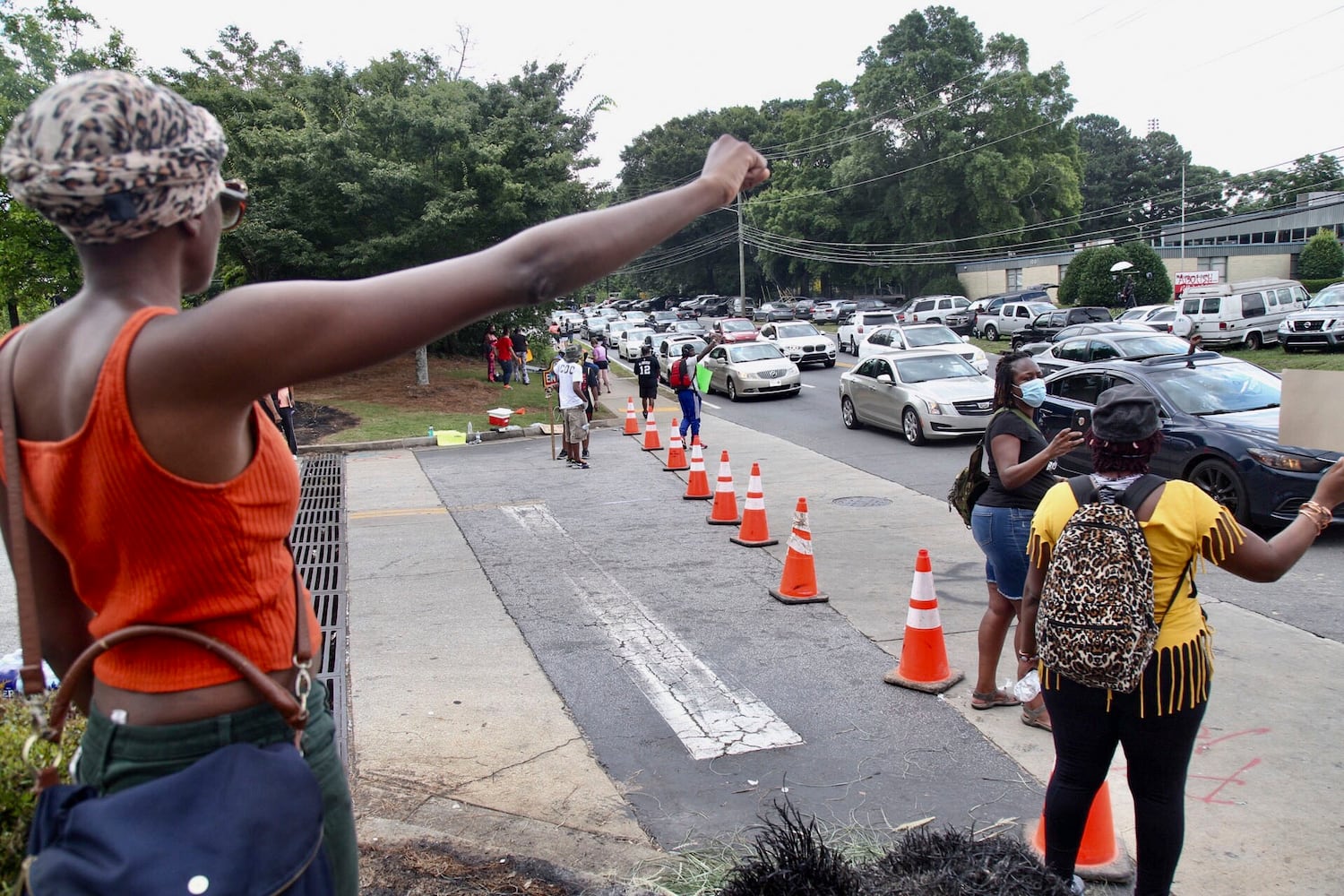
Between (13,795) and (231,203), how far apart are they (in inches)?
Answer: 72.9

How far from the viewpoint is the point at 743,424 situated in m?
21.4

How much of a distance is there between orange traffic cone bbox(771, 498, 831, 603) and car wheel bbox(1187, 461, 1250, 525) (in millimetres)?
4421

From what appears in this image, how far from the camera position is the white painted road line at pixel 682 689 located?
213 inches

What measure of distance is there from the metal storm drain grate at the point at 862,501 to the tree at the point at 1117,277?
34895 millimetres

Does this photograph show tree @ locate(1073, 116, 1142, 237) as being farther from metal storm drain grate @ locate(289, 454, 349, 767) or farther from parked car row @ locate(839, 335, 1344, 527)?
metal storm drain grate @ locate(289, 454, 349, 767)

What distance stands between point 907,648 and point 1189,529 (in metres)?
3.07

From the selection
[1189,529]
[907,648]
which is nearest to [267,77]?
[907,648]

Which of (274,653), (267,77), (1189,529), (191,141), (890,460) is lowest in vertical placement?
(890,460)

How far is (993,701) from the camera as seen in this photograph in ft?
18.8

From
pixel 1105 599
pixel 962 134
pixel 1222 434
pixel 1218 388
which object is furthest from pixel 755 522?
pixel 962 134

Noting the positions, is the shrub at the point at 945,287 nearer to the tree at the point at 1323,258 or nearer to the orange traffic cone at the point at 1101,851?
the tree at the point at 1323,258

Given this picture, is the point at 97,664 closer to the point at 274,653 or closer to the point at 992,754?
the point at 274,653

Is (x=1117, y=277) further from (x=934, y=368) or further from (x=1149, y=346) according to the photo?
(x=934, y=368)

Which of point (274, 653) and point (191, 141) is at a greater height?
point (191, 141)
